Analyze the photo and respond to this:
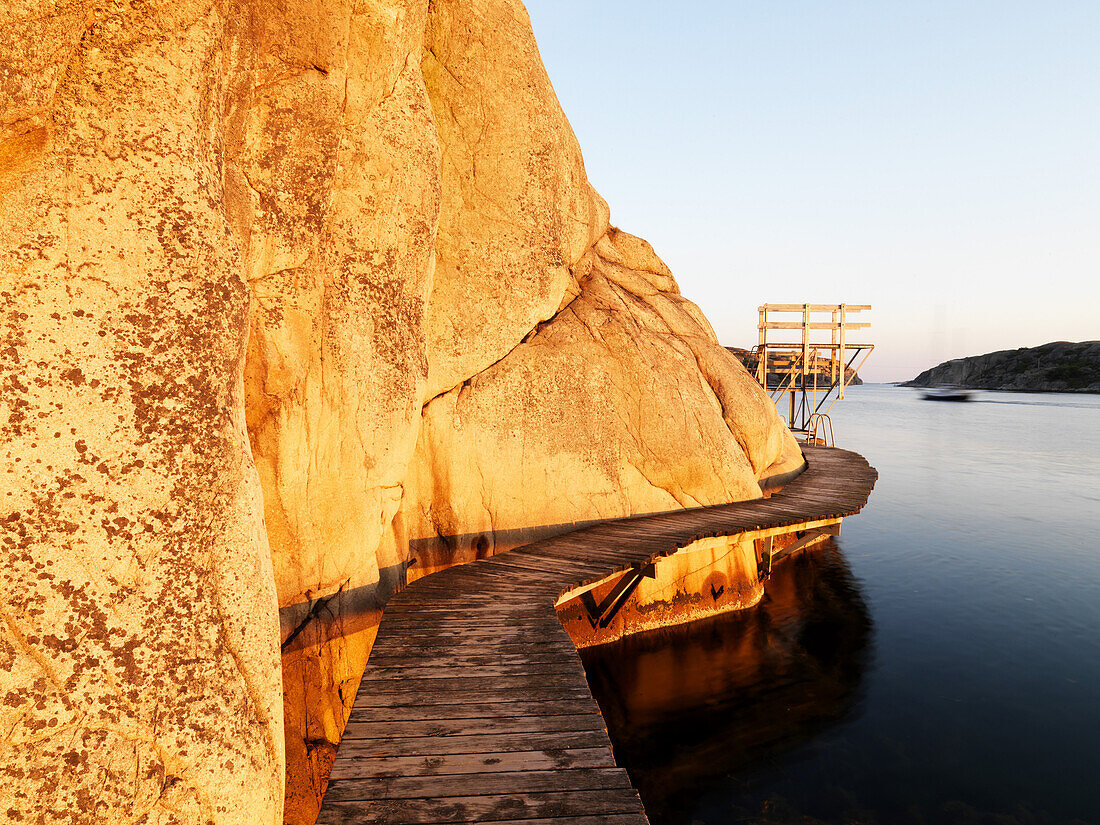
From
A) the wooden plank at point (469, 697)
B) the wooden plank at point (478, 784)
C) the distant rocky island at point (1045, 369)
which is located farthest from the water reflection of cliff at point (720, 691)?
the distant rocky island at point (1045, 369)

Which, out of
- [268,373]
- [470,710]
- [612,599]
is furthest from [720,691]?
[268,373]

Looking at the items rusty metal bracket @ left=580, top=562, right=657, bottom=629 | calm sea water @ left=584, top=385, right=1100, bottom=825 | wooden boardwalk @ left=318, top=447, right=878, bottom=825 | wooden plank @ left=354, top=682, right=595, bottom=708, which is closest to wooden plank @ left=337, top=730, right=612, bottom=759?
wooden boardwalk @ left=318, top=447, right=878, bottom=825

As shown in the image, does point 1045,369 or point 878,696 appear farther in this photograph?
point 1045,369

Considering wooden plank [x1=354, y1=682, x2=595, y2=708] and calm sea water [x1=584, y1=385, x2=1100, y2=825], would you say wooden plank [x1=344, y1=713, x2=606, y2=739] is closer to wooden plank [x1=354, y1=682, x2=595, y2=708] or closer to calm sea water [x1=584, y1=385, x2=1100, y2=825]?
wooden plank [x1=354, y1=682, x2=595, y2=708]

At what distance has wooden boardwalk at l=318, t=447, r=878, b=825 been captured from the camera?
384 cm

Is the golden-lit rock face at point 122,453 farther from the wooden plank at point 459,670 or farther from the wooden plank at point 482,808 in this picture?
the wooden plank at point 459,670

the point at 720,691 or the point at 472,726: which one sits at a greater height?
the point at 472,726

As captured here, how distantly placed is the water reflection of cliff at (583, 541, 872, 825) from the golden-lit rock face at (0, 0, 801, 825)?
107 inches

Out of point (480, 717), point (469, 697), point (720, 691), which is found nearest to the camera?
point (480, 717)

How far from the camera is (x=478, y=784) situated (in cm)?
404

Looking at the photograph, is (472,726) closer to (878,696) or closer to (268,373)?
(268,373)

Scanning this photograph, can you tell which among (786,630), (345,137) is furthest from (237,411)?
(786,630)

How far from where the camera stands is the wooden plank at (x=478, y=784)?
3.94m

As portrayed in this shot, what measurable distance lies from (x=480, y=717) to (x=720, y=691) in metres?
7.40
